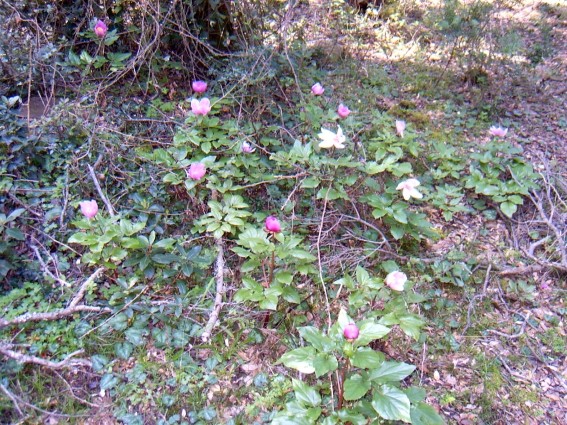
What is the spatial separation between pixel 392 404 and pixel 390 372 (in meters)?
0.13

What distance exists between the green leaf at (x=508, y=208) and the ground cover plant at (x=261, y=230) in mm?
25

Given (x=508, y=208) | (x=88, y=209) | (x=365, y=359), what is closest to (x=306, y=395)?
(x=365, y=359)

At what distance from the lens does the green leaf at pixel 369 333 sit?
177 cm

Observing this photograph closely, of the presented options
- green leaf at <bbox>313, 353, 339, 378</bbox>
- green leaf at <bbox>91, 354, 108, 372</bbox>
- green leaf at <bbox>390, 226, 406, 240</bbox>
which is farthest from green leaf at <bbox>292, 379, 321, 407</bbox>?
green leaf at <bbox>390, 226, 406, 240</bbox>

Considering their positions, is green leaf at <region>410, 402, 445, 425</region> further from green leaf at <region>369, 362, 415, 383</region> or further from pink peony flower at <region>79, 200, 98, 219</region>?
pink peony flower at <region>79, 200, 98, 219</region>

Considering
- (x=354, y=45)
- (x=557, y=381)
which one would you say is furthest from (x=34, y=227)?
(x=354, y=45)

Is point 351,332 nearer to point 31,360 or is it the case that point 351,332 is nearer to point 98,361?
point 98,361

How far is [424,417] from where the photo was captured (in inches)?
69.8

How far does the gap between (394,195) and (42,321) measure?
7.07 feet

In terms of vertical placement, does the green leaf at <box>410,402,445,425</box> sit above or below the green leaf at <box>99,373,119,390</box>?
above

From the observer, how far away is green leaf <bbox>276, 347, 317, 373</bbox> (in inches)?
69.9

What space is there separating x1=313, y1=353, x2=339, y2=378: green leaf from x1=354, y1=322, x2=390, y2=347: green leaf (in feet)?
0.39

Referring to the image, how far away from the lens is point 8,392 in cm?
198

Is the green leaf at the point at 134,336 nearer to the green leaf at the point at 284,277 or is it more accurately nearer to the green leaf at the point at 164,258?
the green leaf at the point at 164,258
